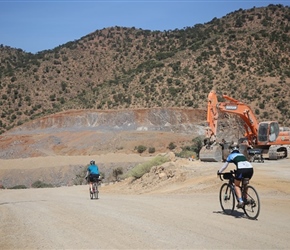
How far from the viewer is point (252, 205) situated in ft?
40.5

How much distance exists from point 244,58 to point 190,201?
6994 cm

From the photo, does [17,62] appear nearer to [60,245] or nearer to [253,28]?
Result: [253,28]

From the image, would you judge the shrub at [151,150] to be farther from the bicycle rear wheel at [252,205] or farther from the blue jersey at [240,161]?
the bicycle rear wheel at [252,205]

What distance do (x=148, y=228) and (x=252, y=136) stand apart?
999 inches

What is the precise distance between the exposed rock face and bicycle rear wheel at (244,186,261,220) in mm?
48280

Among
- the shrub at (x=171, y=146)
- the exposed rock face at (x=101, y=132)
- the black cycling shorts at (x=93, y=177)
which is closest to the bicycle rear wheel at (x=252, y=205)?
the black cycling shorts at (x=93, y=177)

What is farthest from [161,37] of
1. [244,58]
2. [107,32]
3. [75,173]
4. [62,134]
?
[75,173]

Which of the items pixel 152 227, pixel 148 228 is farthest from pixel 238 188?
pixel 148 228

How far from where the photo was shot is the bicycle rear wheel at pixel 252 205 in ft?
40.0

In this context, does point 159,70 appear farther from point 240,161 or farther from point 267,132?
point 240,161

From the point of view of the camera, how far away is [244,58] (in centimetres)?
8381

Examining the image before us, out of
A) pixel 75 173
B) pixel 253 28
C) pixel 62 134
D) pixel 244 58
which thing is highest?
pixel 253 28

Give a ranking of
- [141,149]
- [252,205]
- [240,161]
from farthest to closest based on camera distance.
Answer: [141,149] < [240,161] < [252,205]

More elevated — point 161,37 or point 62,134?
point 161,37
